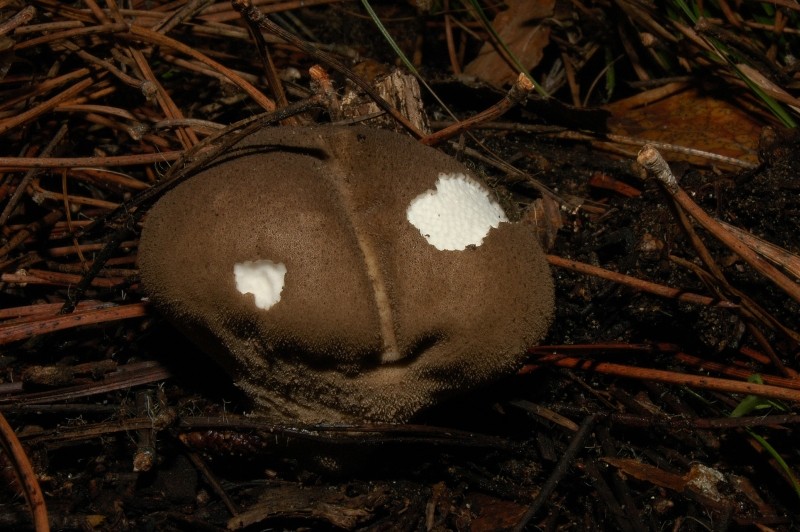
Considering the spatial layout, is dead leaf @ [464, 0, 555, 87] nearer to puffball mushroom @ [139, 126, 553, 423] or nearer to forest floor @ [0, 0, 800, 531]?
forest floor @ [0, 0, 800, 531]

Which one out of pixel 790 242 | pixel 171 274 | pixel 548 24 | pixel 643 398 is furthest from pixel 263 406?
pixel 548 24

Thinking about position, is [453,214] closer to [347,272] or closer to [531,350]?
[347,272]

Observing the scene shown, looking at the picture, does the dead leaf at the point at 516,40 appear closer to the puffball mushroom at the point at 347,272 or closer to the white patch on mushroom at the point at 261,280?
the puffball mushroom at the point at 347,272

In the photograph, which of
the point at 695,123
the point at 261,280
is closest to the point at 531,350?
the point at 261,280

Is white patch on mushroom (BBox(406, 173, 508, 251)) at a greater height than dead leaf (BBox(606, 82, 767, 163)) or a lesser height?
greater

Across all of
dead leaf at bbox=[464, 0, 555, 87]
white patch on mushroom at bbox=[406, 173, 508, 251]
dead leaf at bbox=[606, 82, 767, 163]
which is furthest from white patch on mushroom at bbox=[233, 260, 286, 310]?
dead leaf at bbox=[606, 82, 767, 163]

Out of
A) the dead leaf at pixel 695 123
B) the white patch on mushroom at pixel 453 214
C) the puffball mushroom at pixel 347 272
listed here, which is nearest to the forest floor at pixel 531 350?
the dead leaf at pixel 695 123
